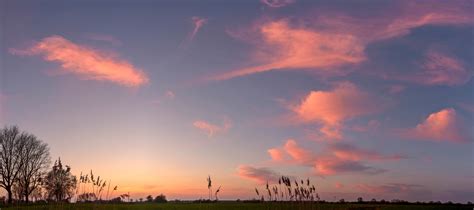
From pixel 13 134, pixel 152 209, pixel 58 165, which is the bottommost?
pixel 152 209

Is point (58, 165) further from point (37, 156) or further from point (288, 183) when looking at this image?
point (37, 156)

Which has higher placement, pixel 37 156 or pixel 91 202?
pixel 37 156

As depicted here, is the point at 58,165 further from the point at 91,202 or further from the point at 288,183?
the point at 288,183

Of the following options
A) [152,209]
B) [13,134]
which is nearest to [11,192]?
[13,134]

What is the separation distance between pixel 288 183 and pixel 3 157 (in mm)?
43573

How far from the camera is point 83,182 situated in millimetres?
21250

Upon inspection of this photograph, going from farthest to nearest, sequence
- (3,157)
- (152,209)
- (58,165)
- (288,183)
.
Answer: (3,157)
(152,209)
(288,183)
(58,165)

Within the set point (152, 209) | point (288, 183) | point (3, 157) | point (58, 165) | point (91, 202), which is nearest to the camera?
point (58, 165)

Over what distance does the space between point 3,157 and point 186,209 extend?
38.5m

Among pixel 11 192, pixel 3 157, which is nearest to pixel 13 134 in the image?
pixel 3 157

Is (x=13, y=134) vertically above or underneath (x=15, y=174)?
above

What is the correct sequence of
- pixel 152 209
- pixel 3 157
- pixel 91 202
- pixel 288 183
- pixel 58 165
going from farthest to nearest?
pixel 3 157 → pixel 152 209 → pixel 91 202 → pixel 288 183 → pixel 58 165

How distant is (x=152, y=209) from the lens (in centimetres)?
2509

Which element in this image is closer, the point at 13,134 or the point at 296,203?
the point at 296,203
